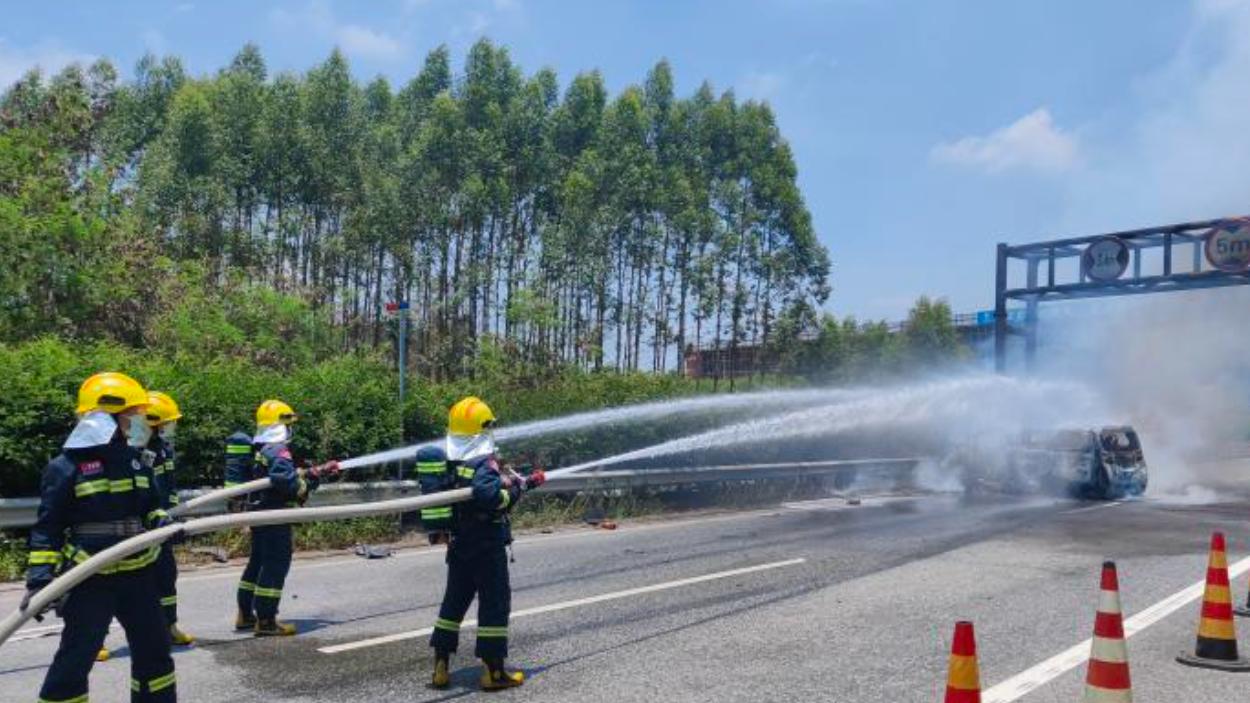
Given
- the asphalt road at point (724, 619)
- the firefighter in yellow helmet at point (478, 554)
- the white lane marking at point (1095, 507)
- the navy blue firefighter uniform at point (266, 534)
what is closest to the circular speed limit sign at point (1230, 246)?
the white lane marking at point (1095, 507)

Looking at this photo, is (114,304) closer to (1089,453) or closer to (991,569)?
(991,569)

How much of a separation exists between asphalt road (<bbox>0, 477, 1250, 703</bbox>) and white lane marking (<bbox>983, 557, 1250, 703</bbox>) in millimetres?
57

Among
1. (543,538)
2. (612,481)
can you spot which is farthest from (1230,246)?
(543,538)

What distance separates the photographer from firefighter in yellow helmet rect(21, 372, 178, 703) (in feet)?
15.3

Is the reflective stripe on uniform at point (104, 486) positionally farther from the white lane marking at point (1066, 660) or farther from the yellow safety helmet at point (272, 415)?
the white lane marking at point (1066, 660)

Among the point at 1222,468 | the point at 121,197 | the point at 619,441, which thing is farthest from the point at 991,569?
the point at 1222,468

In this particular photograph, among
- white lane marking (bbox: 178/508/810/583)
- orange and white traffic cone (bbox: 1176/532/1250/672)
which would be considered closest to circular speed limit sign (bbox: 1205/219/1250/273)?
white lane marking (bbox: 178/508/810/583)

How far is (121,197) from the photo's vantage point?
21.0 m

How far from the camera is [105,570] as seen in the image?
15.4ft

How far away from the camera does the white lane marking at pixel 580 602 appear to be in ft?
23.7

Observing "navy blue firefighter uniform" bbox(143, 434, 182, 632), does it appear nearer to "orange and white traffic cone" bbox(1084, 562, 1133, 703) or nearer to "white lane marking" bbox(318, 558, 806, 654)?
"white lane marking" bbox(318, 558, 806, 654)

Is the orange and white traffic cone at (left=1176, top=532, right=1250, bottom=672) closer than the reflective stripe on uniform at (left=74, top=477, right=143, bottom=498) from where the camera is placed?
No

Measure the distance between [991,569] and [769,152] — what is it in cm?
2979

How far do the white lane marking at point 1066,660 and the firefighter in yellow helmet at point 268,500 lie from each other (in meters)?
5.15
